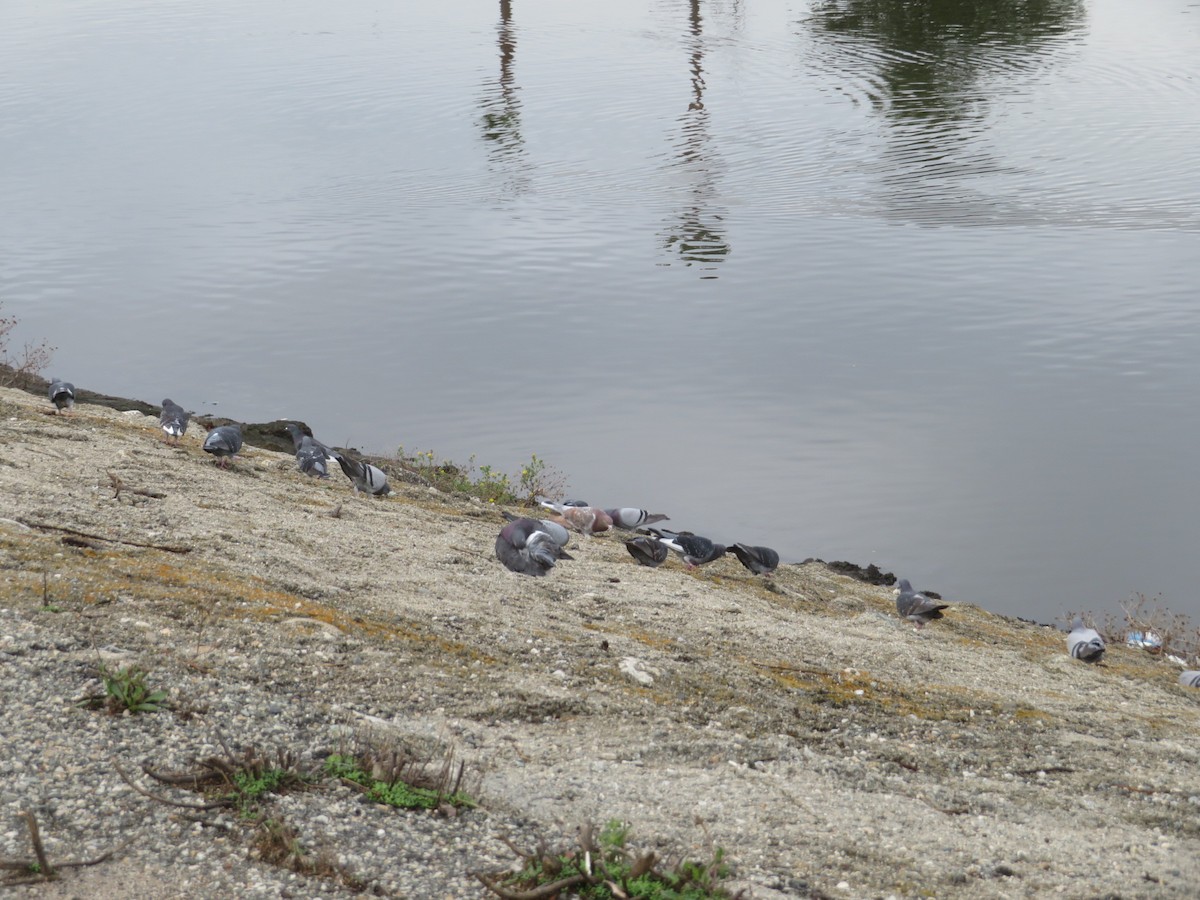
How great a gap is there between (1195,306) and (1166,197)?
561 centimetres

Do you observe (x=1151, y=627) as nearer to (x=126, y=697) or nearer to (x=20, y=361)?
(x=126, y=697)

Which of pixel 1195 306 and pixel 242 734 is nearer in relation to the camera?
pixel 242 734

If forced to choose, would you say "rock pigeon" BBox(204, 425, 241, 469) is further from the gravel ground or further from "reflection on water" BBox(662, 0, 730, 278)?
"reflection on water" BBox(662, 0, 730, 278)

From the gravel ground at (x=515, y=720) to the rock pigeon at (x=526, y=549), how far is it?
0.17 metres

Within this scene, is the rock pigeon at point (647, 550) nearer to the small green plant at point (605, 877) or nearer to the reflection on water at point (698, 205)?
the small green plant at point (605, 877)

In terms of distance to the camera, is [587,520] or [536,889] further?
[587,520]

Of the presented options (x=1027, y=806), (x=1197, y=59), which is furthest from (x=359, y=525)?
(x=1197, y=59)

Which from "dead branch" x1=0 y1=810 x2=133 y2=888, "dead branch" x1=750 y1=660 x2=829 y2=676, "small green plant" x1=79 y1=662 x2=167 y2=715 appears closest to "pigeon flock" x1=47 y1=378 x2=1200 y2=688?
"dead branch" x1=750 y1=660 x2=829 y2=676

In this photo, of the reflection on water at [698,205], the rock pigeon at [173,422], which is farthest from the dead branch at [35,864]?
the reflection on water at [698,205]

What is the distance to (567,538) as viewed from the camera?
769 cm

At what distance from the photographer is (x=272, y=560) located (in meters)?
6.61

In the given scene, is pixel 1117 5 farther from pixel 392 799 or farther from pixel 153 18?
pixel 392 799

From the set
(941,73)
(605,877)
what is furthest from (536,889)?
(941,73)

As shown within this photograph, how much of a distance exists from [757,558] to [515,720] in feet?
13.6
